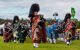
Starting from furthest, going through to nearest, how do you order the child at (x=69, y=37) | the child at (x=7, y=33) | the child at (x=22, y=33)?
the child at (x=7, y=33) → the child at (x=22, y=33) → the child at (x=69, y=37)

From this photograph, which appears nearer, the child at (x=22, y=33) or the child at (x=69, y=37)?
the child at (x=69, y=37)

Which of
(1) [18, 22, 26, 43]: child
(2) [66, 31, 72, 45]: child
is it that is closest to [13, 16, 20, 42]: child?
(1) [18, 22, 26, 43]: child

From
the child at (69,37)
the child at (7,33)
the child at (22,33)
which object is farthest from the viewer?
the child at (7,33)

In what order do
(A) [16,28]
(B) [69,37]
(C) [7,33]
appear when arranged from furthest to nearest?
(C) [7,33]
(A) [16,28]
(B) [69,37]

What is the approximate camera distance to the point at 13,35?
27969 millimetres

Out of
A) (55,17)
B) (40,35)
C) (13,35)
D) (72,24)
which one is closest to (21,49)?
(40,35)

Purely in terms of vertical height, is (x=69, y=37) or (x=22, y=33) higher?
(x=22, y=33)

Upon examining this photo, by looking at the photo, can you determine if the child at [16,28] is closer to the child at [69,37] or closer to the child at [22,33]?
the child at [22,33]

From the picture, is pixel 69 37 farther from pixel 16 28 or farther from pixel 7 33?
pixel 7 33

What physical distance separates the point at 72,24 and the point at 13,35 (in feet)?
17.3

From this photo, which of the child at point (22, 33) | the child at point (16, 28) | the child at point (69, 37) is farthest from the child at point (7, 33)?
the child at point (69, 37)

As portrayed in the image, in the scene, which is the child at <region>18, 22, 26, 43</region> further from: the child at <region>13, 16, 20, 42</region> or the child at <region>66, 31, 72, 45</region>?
the child at <region>66, 31, 72, 45</region>

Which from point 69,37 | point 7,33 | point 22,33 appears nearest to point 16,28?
point 22,33

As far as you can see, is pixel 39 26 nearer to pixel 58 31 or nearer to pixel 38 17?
pixel 38 17
